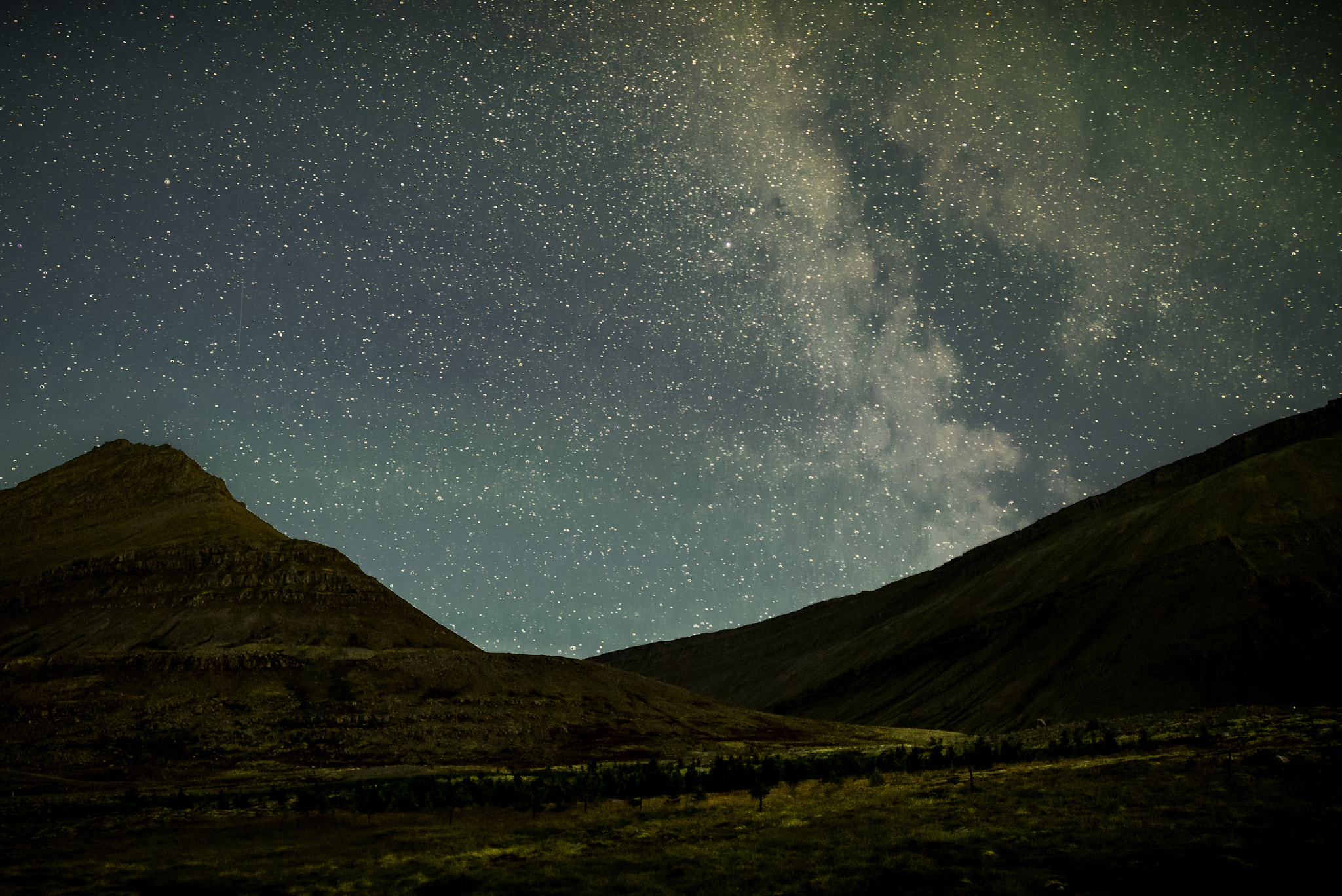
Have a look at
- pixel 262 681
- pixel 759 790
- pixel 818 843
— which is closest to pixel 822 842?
Answer: pixel 818 843

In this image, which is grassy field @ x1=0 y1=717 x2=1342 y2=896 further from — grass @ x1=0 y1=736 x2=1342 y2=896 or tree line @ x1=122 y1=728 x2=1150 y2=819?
tree line @ x1=122 y1=728 x2=1150 y2=819

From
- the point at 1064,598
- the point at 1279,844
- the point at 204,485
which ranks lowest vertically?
the point at 1279,844

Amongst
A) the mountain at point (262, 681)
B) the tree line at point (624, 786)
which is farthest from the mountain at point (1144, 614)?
the tree line at point (624, 786)

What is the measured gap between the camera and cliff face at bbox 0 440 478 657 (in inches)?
4636

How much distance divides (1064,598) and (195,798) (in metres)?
122

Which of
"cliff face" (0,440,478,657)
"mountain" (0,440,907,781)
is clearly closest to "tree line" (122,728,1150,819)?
"mountain" (0,440,907,781)

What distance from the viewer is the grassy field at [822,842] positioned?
17344mm

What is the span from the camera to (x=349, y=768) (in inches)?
2940

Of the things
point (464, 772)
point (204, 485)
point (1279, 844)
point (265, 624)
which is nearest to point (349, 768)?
point (464, 772)

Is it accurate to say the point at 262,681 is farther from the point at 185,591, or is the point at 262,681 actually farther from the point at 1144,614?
the point at 1144,614

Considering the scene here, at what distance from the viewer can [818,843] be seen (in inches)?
884

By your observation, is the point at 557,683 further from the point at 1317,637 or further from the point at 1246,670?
the point at 1317,637

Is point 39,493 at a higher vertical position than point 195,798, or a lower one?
higher

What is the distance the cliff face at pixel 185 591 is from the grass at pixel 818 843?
3662 inches
